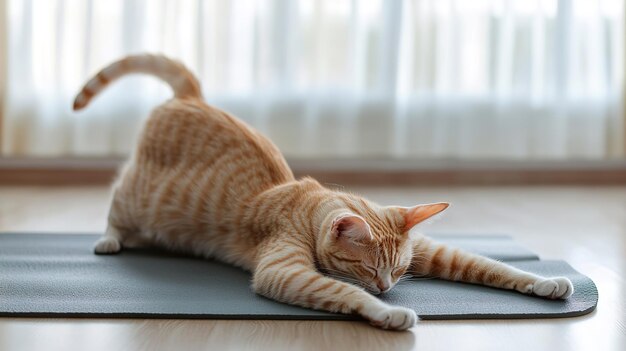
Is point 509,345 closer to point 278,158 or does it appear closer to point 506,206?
point 278,158

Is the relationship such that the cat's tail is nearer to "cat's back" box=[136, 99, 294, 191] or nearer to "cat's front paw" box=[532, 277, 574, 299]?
"cat's back" box=[136, 99, 294, 191]

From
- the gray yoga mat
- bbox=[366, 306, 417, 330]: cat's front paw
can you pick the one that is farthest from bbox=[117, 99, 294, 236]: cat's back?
bbox=[366, 306, 417, 330]: cat's front paw

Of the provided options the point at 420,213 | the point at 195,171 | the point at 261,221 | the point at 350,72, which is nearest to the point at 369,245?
the point at 420,213

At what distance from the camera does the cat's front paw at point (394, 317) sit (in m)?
1.80

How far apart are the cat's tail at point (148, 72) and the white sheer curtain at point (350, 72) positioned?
1.40 m

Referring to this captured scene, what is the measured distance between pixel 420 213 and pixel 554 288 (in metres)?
0.36

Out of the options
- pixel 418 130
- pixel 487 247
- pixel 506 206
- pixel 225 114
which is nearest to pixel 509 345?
pixel 487 247

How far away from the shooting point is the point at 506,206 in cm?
369

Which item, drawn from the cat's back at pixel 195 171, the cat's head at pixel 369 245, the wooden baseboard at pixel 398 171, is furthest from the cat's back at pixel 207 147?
the wooden baseboard at pixel 398 171

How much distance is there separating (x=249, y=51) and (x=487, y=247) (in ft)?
6.27

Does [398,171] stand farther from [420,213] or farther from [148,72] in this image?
[420,213]

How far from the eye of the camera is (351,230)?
1968 millimetres

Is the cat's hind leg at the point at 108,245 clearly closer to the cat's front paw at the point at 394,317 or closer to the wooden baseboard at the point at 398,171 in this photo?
the cat's front paw at the point at 394,317

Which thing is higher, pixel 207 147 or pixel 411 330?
pixel 207 147
